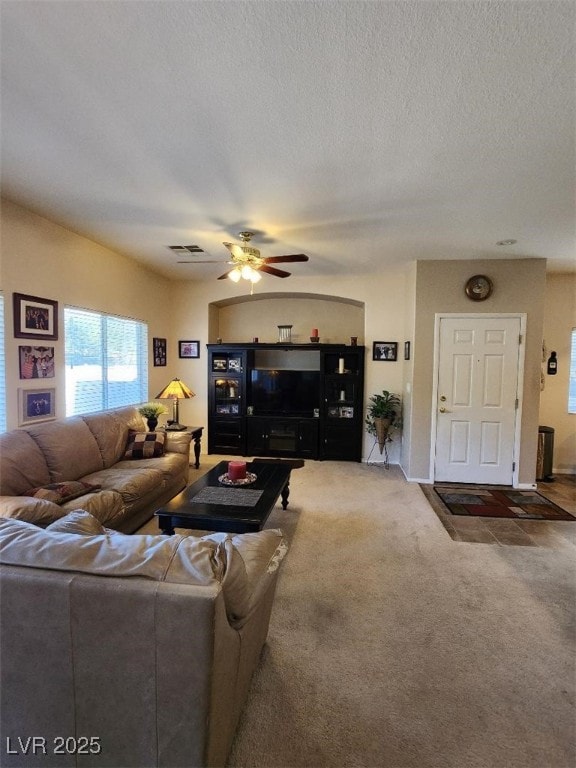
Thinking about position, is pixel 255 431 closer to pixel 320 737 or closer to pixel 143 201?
pixel 143 201

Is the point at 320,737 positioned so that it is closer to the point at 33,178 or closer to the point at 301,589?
the point at 301,589

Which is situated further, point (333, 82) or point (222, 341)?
point (222, 341)

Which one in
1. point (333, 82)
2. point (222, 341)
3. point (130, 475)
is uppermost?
point (333, 82)

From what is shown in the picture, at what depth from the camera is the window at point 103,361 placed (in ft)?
12.5

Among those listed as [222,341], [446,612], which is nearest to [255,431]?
[222,341]

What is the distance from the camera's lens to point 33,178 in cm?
257

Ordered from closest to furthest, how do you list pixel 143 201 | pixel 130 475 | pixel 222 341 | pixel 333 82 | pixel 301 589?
pixel 333 82, pixel 301 589, pixel 143 201, pixel 130 475, pixel 222 341

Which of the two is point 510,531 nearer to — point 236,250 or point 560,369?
point 560,369

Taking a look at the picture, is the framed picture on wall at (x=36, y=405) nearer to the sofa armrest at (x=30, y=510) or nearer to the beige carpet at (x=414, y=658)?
the sofa armrest at (x=30, y=510)

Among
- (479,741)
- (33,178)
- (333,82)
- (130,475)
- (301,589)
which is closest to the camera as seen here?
(479,741)

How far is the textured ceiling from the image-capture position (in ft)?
4.53

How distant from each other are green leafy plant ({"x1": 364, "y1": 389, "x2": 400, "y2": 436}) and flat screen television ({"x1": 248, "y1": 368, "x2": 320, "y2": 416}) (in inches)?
31.3

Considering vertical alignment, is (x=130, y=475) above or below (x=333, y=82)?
below

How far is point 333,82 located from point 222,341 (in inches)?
192
